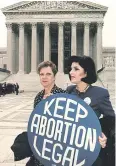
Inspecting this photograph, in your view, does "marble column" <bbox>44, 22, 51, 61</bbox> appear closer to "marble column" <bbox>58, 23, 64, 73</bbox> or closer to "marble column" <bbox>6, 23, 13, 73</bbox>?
"marble column" <bbox>58, 23, 64, 73</bbox>

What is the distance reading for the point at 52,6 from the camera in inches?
2522

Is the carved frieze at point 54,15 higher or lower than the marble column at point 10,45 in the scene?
higher

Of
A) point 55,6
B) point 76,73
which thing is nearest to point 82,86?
point 76,73

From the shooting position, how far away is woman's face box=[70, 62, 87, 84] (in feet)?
11.8

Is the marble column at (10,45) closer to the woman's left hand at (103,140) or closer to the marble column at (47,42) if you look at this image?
the marble column at (47,42)

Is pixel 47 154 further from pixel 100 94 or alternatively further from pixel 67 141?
pixel 100 94

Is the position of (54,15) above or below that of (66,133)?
above

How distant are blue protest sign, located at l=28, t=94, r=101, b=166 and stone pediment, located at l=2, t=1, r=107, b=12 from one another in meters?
61.6

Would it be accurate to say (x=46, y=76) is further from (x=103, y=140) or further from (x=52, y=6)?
(x=52, y=6)

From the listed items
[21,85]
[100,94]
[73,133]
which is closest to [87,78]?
[100,94]

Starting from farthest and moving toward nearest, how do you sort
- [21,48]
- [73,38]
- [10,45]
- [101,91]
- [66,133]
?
[10,45], [21,48], [73,38], [101,91], [66,133]

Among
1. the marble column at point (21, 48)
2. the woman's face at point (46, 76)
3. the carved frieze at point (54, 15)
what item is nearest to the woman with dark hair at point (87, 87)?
the woman's face at point (46, 76)

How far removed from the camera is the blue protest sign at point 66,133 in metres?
2.93

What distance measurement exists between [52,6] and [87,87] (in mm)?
62052
